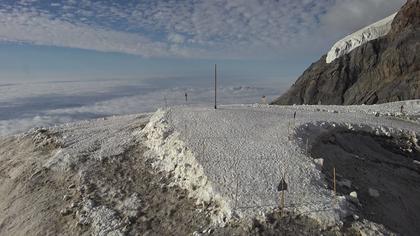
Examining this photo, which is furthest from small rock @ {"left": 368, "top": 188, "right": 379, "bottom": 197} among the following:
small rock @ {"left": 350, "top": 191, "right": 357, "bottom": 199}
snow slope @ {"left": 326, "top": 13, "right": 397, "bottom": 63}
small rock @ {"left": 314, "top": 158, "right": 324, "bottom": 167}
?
snow slope @ {"left": 326, "top": 13, "right": 397, "bottom": 63}

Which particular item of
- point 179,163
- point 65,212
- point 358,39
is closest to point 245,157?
point 179,163

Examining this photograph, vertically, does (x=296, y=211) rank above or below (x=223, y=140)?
below

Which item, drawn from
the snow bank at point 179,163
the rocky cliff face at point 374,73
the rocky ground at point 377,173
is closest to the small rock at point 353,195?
the rocky ground at point 377,173

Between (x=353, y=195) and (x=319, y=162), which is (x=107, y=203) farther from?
(x=353, y=195)

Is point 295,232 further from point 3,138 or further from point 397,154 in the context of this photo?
point 3,138

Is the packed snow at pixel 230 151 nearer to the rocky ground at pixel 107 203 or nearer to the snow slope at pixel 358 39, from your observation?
the rocky ground at pixel 107 203

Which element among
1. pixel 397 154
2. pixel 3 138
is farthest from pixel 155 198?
pixel 3 138
